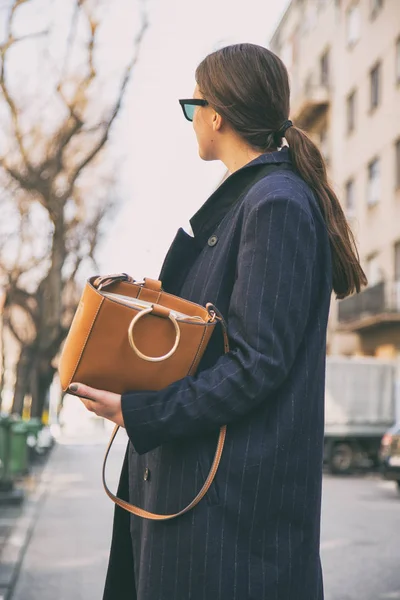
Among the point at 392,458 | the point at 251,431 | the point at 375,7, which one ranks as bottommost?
the point at 392,458

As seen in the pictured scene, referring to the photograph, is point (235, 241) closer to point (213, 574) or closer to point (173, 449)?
point (173, 449)

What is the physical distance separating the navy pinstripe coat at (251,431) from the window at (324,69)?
36.0 m

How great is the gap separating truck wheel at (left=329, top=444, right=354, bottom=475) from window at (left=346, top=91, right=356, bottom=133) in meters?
16.1

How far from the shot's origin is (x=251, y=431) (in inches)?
77.4

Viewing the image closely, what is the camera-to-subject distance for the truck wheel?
20.6 meters

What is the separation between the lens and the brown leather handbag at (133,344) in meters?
1.95

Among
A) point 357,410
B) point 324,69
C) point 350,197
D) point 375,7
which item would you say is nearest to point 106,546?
point 357,410

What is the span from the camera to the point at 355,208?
33344mm

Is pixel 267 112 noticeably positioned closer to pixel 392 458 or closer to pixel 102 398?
pixel 102 398

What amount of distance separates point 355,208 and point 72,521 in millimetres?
24077

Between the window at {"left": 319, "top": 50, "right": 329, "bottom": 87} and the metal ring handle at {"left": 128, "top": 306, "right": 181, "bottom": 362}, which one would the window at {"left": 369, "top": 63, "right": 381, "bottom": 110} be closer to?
the window at {"left": 319, "top": 50, "right": 329, "bottom": 87}

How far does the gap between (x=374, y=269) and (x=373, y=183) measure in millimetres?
2976

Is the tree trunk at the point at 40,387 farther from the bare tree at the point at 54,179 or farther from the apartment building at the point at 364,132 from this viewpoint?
the apartment building at the point at 364,132

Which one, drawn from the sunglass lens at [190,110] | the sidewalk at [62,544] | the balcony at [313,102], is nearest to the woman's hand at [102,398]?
the sunglass lens at [190,110]
